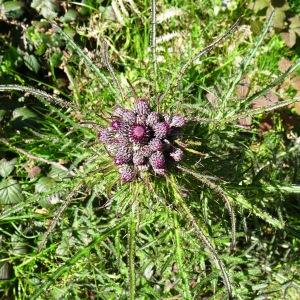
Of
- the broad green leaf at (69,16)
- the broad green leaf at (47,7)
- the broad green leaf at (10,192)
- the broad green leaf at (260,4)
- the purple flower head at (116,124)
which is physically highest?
the purple flower head at (116,124)

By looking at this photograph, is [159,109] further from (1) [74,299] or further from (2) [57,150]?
(1) [74,299]

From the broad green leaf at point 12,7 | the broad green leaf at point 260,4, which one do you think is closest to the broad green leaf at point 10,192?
the broad green leaf at point 12,7

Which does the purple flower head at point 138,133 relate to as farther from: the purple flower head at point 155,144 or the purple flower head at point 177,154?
the purple flower head at point 177,154

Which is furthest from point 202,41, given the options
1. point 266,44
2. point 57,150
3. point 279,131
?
point 57,150

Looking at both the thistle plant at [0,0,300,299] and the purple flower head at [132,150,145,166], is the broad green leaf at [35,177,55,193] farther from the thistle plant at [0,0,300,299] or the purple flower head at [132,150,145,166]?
the purple flower head at [132,150,145,166]

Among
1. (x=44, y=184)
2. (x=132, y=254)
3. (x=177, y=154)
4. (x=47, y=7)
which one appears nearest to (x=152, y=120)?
(x=177, y=154)

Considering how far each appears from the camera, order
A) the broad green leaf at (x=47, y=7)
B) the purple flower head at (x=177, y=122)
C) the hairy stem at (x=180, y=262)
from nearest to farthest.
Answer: the purple flower head at (x=177, y=122)
the hairy stem at (x=180, y=262)
the broad green leaf at (x=47, y=7)
